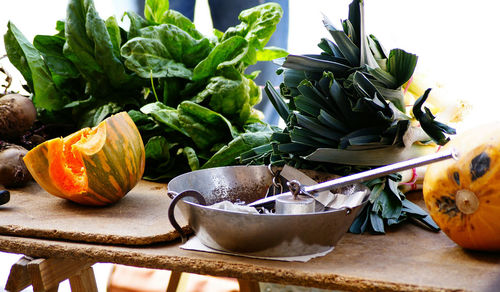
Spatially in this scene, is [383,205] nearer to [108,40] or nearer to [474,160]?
[474,160]

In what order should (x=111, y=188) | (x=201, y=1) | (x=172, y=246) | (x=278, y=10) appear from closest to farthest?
1. (x=172, y=246)
2. (x=111, y=188)
3. (x=278, y=10)
4. (x=201, y=1)

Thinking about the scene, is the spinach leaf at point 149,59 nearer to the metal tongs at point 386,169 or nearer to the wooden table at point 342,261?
the wooden table at point 342,261

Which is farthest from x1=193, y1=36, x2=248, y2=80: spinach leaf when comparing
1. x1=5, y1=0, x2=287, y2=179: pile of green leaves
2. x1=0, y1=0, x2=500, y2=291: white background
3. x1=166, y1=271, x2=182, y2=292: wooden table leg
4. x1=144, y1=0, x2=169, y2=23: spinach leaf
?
x1=0, y1=0, x2=500, y2=291: white background

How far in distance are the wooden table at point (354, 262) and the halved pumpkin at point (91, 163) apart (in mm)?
157

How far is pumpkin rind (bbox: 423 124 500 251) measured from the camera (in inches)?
29.5

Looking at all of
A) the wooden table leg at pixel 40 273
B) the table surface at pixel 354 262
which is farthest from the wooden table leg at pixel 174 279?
the table surface at pixel 354 262

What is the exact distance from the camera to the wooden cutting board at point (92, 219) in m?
0.91

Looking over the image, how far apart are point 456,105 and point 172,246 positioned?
2.61 feet

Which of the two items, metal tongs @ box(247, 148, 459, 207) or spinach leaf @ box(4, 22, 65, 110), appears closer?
metal tongs @ box(247, 148, 459, 207)

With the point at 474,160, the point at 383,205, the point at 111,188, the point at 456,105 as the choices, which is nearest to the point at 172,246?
the point at 111,188

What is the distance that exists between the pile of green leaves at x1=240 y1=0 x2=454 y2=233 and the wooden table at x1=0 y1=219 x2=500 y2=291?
0.25ft

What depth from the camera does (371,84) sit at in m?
0.96

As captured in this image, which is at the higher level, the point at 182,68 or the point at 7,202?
the point at 182,68

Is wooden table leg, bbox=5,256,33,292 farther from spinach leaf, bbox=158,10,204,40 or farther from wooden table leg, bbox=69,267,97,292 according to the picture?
spinach leaf, bbox=158,10,204,40
